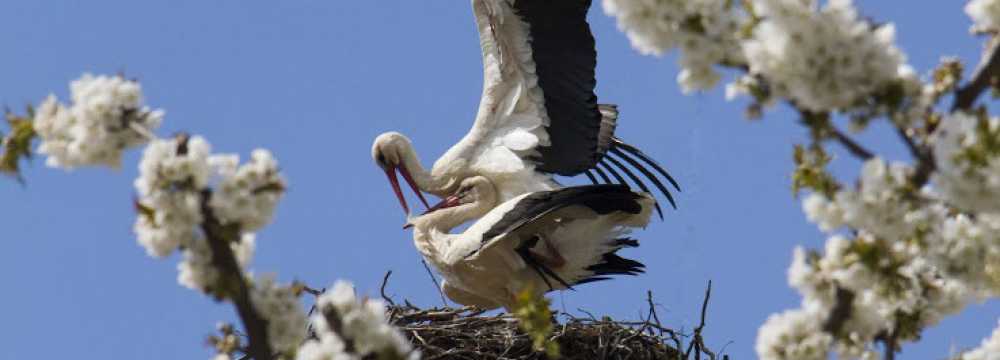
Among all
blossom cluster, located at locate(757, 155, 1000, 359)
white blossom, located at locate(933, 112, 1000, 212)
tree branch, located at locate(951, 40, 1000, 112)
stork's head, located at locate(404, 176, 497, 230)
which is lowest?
white blossom, located at locate(933, 112, 1000, 212)

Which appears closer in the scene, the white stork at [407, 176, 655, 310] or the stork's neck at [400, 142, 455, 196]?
the white stork at [407, 176, 655, 310]

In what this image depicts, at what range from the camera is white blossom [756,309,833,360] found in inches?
204

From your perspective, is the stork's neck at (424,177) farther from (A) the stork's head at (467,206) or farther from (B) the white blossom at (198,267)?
(B) the white blossom at (198,267)

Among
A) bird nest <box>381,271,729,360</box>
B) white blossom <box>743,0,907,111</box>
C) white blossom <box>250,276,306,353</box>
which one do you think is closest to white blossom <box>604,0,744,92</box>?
white blossom <box>743,0,907,111</box>

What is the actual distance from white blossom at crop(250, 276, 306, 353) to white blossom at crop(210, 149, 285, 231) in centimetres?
16

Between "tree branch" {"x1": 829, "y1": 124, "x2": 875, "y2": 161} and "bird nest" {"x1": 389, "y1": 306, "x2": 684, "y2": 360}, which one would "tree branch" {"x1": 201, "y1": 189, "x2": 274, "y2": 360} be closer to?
"tree branch" {"x1": 829, "y1": 124, "x2": 875, "y2": 161}

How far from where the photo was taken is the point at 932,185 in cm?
479

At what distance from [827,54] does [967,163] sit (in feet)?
1.43

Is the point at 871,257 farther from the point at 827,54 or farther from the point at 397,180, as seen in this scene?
the point at 397,180

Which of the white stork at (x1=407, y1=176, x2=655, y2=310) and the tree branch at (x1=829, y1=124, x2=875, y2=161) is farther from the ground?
the white stork at (x1=407, y1=176, x2=655, y2=310)

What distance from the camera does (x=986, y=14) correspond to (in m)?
5.73

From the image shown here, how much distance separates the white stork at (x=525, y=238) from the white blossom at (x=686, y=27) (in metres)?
4.87

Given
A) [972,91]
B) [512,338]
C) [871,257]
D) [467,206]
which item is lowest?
[871,257]

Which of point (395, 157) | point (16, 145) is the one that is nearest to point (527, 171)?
point (395, 157)
